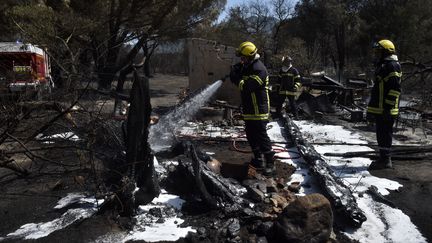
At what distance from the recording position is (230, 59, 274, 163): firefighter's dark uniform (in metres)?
5.85

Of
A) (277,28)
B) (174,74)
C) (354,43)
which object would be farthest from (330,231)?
(174,74)

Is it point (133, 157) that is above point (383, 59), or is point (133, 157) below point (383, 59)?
below

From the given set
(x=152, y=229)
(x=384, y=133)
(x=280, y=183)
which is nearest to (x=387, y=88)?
(x=384, y=133)

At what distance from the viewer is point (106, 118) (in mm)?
4227

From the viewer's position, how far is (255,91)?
5879 millimetres

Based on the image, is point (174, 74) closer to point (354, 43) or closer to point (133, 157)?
point (354, 43)

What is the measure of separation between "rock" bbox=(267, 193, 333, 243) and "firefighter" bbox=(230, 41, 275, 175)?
1972mm

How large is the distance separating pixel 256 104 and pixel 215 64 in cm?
655

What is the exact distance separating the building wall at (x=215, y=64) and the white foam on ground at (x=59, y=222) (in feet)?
25.8

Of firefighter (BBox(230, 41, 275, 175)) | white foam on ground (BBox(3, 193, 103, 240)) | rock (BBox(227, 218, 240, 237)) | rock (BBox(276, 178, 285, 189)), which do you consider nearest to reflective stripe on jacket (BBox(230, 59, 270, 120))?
firefighter (BBox(230, 41, 275, 175))

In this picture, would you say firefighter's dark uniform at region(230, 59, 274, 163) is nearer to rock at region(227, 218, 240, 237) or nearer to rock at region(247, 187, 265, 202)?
rock at region(247, 187, 265, 202)

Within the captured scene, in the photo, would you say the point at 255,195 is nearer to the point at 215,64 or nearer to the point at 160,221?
the point at 160,221

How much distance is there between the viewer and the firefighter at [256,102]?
19.2 feet

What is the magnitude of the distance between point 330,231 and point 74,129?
8.88 ft
